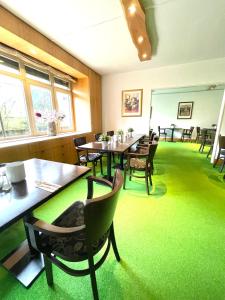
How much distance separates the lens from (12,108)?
8.43 ft

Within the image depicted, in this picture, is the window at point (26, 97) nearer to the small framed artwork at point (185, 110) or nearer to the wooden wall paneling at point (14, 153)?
the wooden wall paneling at point (14, 153)

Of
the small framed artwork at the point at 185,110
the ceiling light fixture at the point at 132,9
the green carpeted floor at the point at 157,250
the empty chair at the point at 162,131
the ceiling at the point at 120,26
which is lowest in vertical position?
the green carpeted floor at the point at 157,250

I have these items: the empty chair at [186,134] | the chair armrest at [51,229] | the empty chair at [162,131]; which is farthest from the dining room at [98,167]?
the empty chair at [186,134]

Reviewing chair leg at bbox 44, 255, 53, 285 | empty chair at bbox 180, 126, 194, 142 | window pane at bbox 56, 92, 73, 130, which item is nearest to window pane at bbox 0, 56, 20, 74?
window pane at bbox 56, 92, 73, 130

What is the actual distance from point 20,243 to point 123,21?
3.32 meters

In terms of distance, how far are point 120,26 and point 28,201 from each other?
2893 mm

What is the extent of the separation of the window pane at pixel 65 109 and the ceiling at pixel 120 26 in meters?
1.13

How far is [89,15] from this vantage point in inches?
80.1

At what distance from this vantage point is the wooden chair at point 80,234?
672 millimetres

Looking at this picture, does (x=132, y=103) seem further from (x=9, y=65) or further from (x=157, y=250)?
(x=157, y=250)

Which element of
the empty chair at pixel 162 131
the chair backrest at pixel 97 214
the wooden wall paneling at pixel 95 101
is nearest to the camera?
the chair backrest at pixel 97 214

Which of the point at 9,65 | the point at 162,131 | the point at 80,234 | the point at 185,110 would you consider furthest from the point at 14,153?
the point at 185,110

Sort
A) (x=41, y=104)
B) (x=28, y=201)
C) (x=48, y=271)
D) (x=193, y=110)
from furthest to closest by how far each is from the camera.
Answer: (x=193, y=110) < (x=41, y=104) < (x=48, y=271) < (x=28, y=201)

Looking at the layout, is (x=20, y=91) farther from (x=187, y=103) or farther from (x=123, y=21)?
(x=187, y=103)
